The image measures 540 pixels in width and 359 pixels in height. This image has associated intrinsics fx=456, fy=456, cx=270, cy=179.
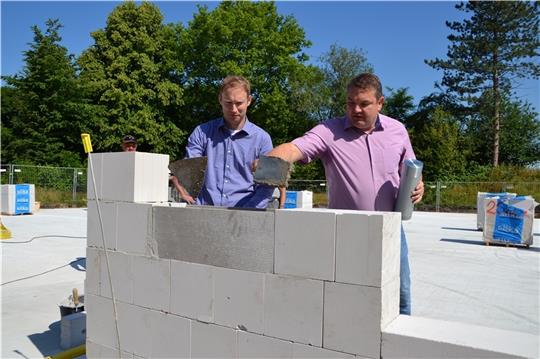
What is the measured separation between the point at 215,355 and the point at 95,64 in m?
32.0

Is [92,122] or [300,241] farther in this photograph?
[92,122]

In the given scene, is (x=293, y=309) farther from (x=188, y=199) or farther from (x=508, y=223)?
(x=508, y=223)

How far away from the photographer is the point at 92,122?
29375 millimetres

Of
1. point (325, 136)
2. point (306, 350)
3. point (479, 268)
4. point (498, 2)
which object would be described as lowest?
point (479, 268)

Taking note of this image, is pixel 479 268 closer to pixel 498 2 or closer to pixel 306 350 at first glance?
pixel 306 350

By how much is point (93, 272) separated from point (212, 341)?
123 cm

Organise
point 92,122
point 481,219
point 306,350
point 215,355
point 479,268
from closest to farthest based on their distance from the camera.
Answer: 1. point 306,350
2. point 215,355
3. point 479,268
4. point 481,219
5. point 92,122

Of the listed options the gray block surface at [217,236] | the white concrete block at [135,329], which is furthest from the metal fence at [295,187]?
the gray block surface at [217,236]

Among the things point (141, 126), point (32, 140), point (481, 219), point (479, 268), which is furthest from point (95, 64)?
point (479, 268)

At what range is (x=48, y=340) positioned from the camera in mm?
4332

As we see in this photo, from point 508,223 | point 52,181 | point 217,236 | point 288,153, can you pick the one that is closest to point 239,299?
point 217,236

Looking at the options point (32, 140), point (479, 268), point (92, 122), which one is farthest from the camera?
point (92, 122)

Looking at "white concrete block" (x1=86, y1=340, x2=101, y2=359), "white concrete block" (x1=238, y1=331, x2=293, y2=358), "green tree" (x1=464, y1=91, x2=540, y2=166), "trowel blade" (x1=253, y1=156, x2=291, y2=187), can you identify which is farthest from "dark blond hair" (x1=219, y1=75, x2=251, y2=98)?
"green tree" (x1=464, y1=91, x2=540, y2=166)

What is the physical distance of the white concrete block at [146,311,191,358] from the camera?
9.54 ft
